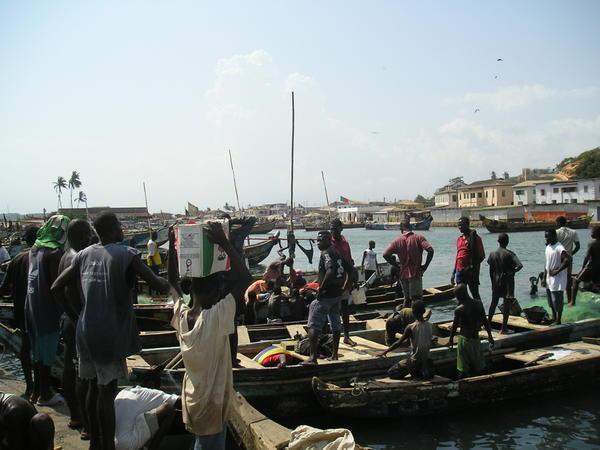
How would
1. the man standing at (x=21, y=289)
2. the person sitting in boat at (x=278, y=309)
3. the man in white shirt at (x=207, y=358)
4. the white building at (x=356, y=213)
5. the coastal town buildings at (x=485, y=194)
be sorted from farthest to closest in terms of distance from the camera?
the white building at (x=356, y=213) < the coastal town buildings at (x=485, y=194) < the person sitting in boat at (x=278, y=309) < the man standing at (x=21, y=289) < the man in white shirt at (x=207, y=358)

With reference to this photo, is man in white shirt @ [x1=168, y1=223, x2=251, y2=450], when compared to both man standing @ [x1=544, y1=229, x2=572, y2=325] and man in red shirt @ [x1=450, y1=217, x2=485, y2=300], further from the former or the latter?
man standing @ [x1=544, y1=229, x2=572, y2=325]

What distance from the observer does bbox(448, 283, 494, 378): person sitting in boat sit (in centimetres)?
699

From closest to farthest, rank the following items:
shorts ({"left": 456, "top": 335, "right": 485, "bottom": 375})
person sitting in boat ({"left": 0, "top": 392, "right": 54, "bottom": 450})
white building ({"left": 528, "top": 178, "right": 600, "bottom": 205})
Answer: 1. person sitting in boat ({"left": 0, "top": 392, "right": 54, "bottom": 450})
2. shorts ({"left": 456, "top": 335, "right": 485, "bottom": 375})
3. white building ({"left": 528, "top": 178, "right": 600, "bottom": 205})

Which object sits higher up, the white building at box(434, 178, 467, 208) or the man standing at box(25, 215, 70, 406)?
the white building at box(434, 178, 467, 208)

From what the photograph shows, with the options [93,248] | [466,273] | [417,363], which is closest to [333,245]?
[417,363]

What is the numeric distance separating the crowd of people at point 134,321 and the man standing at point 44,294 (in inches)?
0.4

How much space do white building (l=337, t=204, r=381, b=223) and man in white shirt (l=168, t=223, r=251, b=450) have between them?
97.3 m

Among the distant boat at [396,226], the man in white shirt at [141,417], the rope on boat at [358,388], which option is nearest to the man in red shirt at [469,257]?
the rope on boat at [358,388]

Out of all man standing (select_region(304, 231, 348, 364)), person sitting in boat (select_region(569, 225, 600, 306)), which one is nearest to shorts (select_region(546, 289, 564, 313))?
person sitting in boat (select_region(569, 225, 600, 306))

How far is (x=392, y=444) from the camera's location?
6613mm

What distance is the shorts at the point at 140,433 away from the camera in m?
3.80

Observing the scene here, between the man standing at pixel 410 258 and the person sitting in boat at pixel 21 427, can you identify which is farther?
the man standing at pixel 410 258

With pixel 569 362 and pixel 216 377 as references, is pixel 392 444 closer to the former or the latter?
pixel 569 362

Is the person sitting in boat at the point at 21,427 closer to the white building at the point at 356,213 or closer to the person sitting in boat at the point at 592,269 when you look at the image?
the person sitting in boat at the point at 592,269
